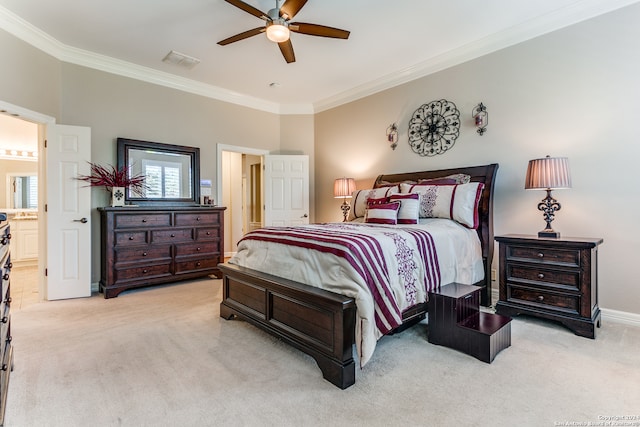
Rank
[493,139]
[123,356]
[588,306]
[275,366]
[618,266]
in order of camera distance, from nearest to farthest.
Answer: [275,366], [123,356], [588,306], [618,266], [493,139]

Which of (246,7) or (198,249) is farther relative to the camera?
(198,249)

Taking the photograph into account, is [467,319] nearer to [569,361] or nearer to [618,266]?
[569,361]

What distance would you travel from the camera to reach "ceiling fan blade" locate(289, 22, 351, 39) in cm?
274

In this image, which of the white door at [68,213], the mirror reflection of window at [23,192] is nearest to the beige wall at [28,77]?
the white door at [68,213]

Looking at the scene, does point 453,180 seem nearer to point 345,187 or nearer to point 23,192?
point 345,187

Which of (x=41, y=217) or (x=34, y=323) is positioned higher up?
(x=41, y=217)

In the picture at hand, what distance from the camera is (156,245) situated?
399 cm

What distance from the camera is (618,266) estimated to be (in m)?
2.79

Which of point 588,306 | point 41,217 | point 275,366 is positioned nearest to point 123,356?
point 275,366

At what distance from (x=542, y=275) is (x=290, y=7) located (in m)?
3.09

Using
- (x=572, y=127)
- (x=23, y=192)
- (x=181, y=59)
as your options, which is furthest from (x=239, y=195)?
(x=572, y=127)

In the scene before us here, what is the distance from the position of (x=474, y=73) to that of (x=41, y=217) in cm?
528

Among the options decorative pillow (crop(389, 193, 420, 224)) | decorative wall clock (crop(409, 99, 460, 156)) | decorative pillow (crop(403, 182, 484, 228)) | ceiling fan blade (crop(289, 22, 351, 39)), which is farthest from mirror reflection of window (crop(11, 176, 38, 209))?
decorative pillow (crop(403, 182, 484, 228))

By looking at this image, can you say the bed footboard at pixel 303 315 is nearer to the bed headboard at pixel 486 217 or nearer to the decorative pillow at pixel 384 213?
the decorative pillow at pixel 384 213
